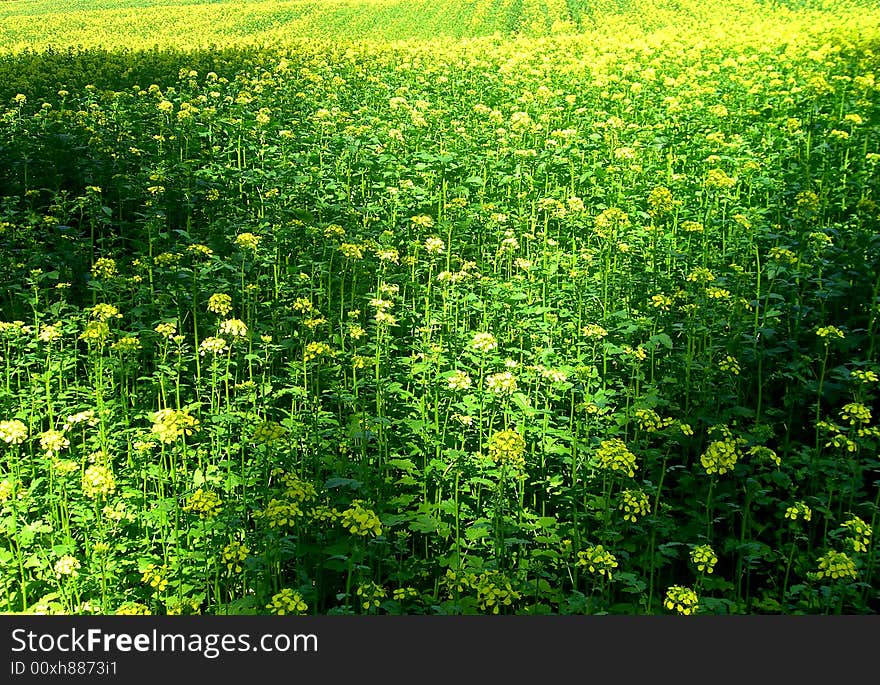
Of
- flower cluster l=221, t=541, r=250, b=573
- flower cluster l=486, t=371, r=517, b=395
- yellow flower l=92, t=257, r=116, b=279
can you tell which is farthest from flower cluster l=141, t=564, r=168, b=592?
yellow flower l=92, t=257, r=116, b=279

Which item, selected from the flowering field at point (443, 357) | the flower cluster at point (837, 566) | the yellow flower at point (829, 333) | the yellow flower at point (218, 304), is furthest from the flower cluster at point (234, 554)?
the yellow flower at point (829, 333)

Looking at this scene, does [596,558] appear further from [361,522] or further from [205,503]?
[205,503]

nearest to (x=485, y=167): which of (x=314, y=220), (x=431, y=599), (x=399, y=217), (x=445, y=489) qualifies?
(x=399, y=217)

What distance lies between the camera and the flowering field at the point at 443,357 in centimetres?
402

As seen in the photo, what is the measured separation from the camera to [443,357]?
5.34 metres

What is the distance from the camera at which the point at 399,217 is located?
8.09 m

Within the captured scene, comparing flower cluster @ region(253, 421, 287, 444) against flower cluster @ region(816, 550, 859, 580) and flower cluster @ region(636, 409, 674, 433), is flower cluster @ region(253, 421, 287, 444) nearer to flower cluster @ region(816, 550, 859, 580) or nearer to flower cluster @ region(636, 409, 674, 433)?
flower cluster @ region(636, 409, 674, 433)

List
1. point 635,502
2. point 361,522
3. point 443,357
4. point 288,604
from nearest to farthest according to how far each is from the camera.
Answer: point 288,604
point 361,522
point 635,502
point 443,357

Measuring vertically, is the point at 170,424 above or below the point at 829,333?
below

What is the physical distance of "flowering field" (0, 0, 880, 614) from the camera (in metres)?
4.02

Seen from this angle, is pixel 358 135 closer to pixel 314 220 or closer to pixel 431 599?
pixel 314 220

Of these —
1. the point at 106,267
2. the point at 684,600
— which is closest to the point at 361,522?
the point at 684,600

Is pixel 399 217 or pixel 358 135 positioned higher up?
pixel 358 135

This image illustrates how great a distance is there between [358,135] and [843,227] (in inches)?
216
